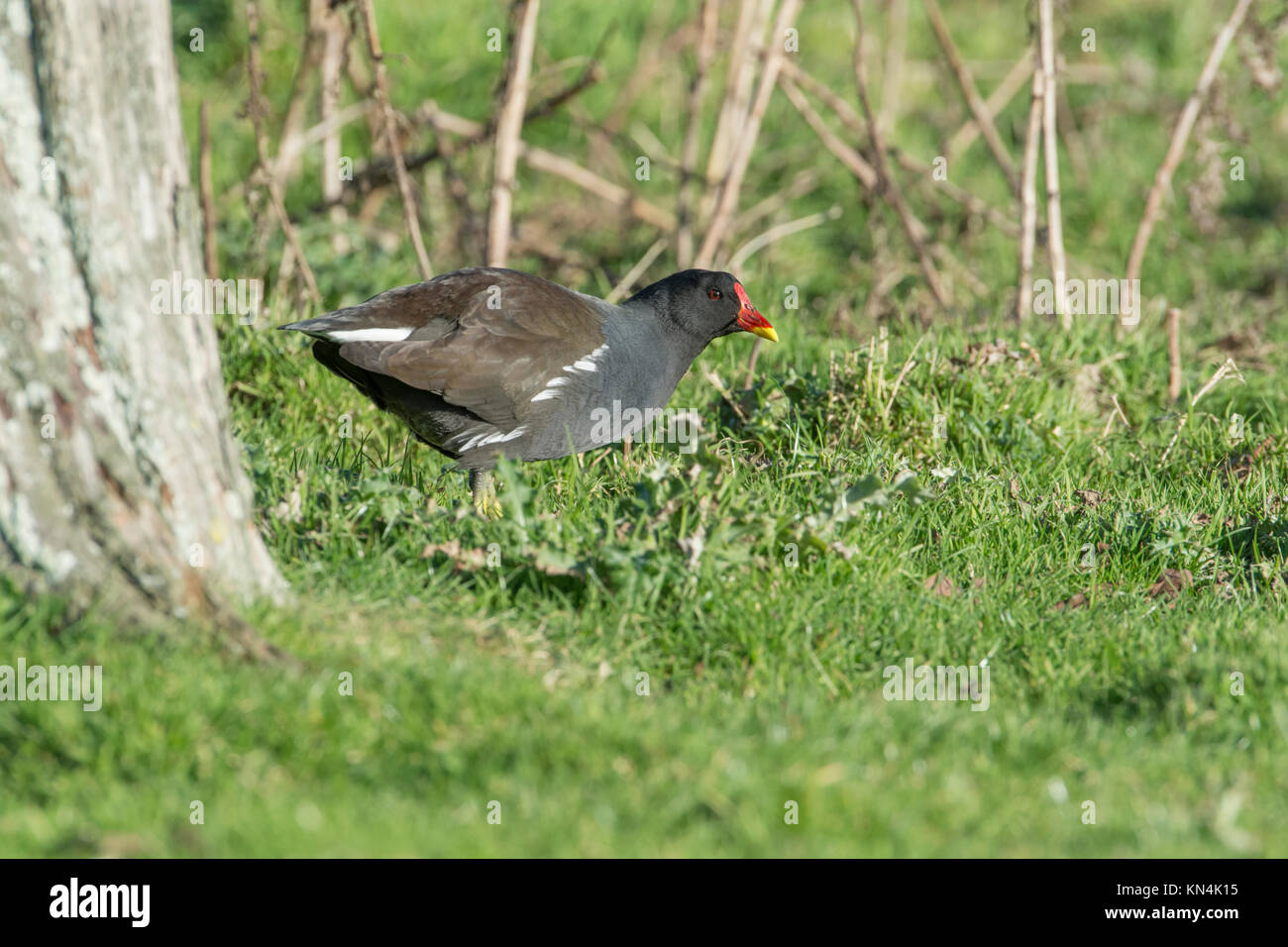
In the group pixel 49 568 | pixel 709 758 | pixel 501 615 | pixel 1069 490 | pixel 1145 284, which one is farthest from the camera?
pixel 1145 284

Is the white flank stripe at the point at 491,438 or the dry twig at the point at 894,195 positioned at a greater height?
the dry twig at the point at 894,195

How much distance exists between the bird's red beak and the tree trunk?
8.41 ft

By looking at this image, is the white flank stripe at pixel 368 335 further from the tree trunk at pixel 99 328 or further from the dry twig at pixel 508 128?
the dry twig at pixel 508 128

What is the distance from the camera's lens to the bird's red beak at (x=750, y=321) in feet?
17.9

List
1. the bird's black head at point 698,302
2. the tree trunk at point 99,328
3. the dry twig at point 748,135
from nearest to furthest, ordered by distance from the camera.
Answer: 1. the tree trunk at point 99,328
2. the bird's black head at point 698,302
3. the dry twig at point 748,135

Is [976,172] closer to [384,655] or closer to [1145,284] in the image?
[1145,284]

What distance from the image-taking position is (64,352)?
3.20m

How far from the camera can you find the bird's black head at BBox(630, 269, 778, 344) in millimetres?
5309

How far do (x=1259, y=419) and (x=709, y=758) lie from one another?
391cm

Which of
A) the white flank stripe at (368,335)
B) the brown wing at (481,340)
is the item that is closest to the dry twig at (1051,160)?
the brown wing at (481,340)

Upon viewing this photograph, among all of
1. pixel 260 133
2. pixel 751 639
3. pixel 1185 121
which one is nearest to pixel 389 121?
pixel 260 133

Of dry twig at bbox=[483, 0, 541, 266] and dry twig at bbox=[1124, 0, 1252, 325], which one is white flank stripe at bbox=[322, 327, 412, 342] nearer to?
dry twig at bbox=[483, 0, 541, 266]

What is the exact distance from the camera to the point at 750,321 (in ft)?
18.0

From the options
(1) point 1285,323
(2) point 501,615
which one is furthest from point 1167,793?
(1) point 1285,323
